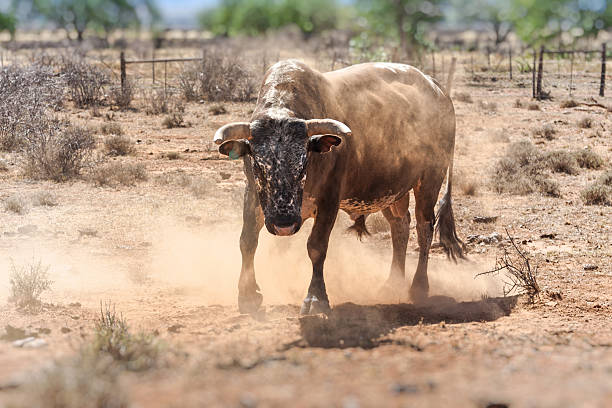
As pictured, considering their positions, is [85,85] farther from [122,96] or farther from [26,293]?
[26,293]

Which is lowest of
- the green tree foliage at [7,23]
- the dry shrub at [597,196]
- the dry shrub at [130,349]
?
the dry shrub at [130,349]

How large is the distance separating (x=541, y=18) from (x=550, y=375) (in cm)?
6741

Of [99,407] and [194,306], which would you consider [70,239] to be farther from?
[99,407]

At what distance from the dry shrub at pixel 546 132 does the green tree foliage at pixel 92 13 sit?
223 ft

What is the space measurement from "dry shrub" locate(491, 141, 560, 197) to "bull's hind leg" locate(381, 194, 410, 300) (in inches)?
183

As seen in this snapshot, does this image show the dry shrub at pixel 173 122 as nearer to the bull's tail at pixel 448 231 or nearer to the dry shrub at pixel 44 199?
the dry shrub at pixel 44 199

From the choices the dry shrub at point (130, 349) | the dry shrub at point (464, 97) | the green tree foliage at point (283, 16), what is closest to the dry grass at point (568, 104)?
the dry shrub at point (464, 97)

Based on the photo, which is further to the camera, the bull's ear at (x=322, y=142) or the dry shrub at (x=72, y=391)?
the bull's ear at (x=322, y=142)

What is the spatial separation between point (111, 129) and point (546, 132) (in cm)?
1097

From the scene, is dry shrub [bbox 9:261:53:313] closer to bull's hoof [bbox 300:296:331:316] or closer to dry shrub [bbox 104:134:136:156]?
bull's hoof [bbox 300:296:331:316]

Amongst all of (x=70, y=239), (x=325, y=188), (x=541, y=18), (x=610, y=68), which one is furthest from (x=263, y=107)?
(x=541, y=18)

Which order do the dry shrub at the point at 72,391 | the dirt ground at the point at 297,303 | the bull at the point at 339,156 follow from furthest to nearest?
the bull at the point at 339,156
the dirt ground at the point at 297,303
the dry shrub at the point at 72,391

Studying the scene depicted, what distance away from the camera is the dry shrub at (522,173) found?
500 inches

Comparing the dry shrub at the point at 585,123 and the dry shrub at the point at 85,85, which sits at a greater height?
the dry shrub at the point at 85,85
